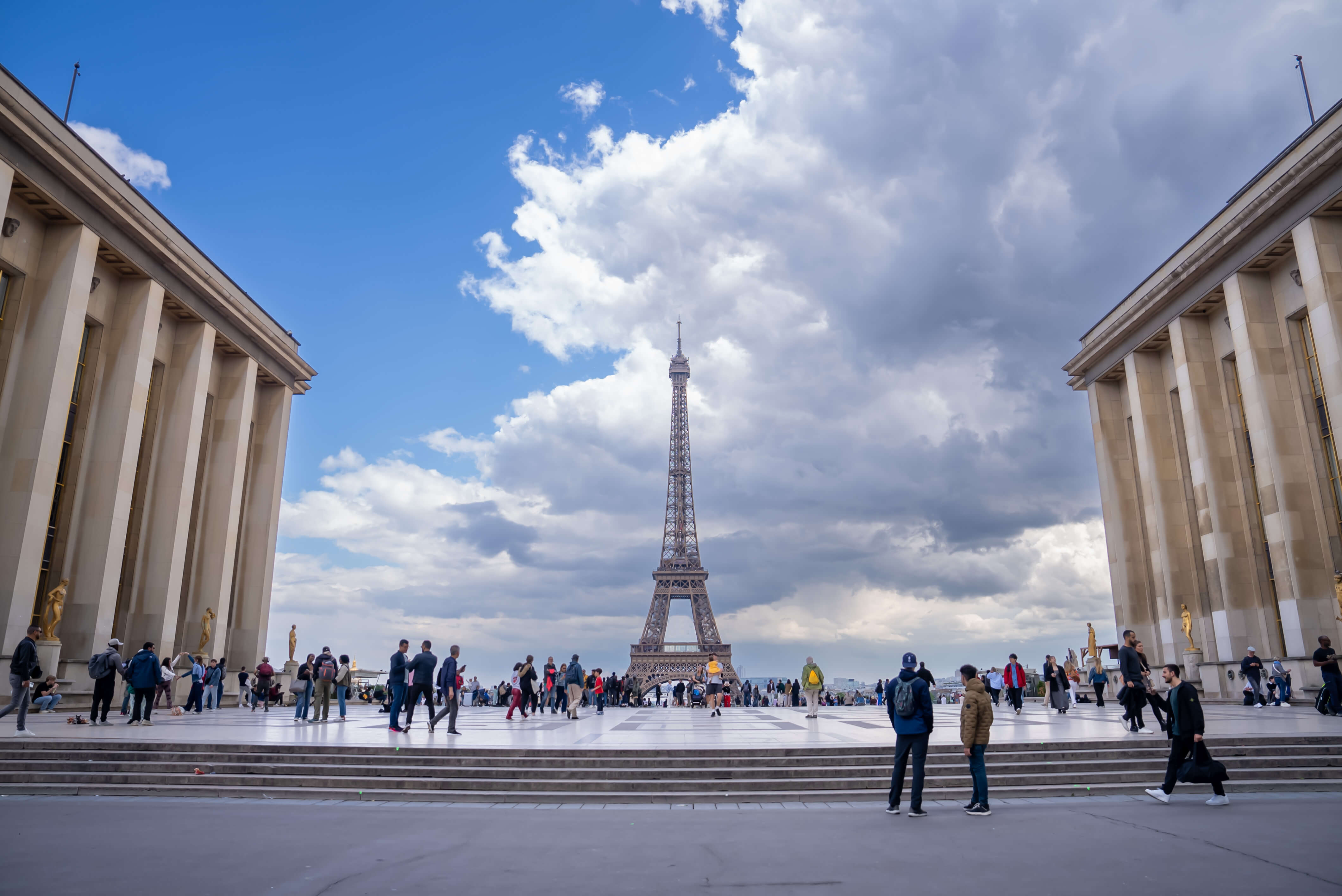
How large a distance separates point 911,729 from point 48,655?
23262mm

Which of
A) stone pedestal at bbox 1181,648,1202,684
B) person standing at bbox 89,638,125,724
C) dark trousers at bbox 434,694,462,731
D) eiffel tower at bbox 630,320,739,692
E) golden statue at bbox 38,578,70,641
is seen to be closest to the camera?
dark trousers at bbox 434,694,462,731

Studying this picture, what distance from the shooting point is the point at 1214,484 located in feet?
103

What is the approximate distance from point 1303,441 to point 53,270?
40.7m

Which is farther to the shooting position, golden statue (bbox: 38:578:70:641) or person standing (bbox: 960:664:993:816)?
golden statue (bbox: 38:578:70:641)

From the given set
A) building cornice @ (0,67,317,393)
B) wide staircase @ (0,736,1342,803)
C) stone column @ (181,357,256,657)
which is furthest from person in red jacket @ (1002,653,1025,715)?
building cornice @ (0,67,317,393)

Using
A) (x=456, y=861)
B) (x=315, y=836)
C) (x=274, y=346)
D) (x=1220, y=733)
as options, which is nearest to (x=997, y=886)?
(x=456, y=861)

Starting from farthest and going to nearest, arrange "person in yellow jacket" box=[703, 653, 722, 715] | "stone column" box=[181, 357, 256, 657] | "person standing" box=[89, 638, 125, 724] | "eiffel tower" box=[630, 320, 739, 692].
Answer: "eiffel tower" box=[630, 320, 739, 692], "stone column" box=[181, 357, 256, 657], "person in yellow jacket" box=[703, 653, 722, 715], "person standing" box=[89, 638, 125, 724]

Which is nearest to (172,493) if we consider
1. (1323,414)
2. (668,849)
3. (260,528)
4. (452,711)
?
(260,528)

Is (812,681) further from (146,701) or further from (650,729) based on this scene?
(146,701)

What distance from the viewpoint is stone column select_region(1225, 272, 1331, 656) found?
26781 mm

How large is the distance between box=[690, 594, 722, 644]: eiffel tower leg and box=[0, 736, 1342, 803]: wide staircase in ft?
208

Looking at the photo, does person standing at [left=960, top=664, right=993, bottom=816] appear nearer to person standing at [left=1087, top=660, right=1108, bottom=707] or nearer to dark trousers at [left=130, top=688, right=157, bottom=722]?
dark trousers at [left=130, top=688, right=157, bottom=722]

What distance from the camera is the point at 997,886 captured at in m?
5.85

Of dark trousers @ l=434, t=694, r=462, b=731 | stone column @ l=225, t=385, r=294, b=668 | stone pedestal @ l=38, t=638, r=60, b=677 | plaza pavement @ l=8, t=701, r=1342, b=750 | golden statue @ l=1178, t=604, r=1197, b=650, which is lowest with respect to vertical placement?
plaza pavement @ l=8, t=701, r=1342, b=750
